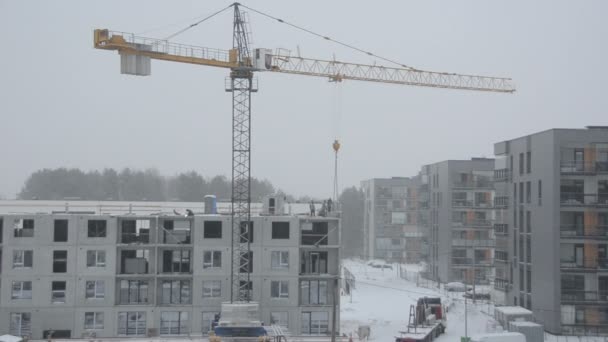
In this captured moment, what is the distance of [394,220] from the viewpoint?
96938 millimetres

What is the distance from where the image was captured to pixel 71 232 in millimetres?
42281

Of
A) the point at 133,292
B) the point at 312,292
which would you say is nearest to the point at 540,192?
the point at 312,292

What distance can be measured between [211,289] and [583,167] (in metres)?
23.2

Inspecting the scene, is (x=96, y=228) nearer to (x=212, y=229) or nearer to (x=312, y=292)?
(x=212, y=229)

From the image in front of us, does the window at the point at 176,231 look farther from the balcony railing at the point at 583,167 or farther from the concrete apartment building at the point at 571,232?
the balcony railing at the point at 583,167

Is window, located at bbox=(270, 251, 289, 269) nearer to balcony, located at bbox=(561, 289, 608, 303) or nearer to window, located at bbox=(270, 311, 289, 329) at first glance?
window, located at bbox=(270, 311, 289, 329)

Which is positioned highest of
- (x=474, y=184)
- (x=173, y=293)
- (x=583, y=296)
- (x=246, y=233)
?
(x=474, y=184)

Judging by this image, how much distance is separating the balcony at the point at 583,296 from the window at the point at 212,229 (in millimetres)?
20540

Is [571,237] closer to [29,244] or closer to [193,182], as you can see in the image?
[29,244]

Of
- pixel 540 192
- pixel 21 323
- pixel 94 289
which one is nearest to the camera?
pixel 21 323

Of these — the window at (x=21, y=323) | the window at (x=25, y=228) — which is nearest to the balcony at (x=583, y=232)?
the window at (x=25, y=228)

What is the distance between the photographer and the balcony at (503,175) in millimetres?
51344

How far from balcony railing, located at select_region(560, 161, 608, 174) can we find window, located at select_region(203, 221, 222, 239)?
67.6 ft

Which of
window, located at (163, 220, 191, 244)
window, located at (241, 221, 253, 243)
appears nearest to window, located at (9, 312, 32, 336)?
window, located at (163, 220, 191, 244)
